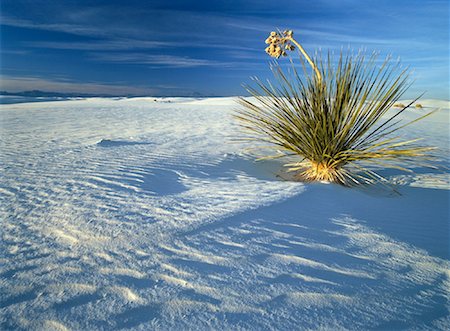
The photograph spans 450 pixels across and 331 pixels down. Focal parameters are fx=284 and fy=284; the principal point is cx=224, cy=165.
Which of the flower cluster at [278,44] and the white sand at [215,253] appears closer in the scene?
the white sand at [215,253]

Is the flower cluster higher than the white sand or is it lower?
higher

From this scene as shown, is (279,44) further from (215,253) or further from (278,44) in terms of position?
(215,253)

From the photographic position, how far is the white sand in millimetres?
1408

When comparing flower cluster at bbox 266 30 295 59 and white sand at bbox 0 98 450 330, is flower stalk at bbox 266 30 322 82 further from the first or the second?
white sand at bbox 0 98 450 330

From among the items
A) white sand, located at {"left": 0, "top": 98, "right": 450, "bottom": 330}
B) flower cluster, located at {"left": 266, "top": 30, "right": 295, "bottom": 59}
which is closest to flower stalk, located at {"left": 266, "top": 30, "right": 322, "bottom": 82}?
flower cluster, located at {"left": 266, "top": 30, "right": 295, "bottom": 59}

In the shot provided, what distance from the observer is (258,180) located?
12.0 feet

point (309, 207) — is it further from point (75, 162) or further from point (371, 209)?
point (75, 162)

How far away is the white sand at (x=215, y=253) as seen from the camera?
1.41 m

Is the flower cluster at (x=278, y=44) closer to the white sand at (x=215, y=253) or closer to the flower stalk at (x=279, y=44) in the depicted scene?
the flower stalk at (x=279, y=44)

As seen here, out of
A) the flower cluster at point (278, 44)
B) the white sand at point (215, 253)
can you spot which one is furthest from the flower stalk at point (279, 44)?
the white sand at point (215, 253)

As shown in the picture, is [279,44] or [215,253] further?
[279,44]

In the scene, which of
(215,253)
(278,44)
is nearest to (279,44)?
(278,44)

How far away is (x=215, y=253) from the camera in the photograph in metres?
1.92

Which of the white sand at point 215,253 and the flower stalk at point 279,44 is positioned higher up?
the flower stalk at point 279,44
